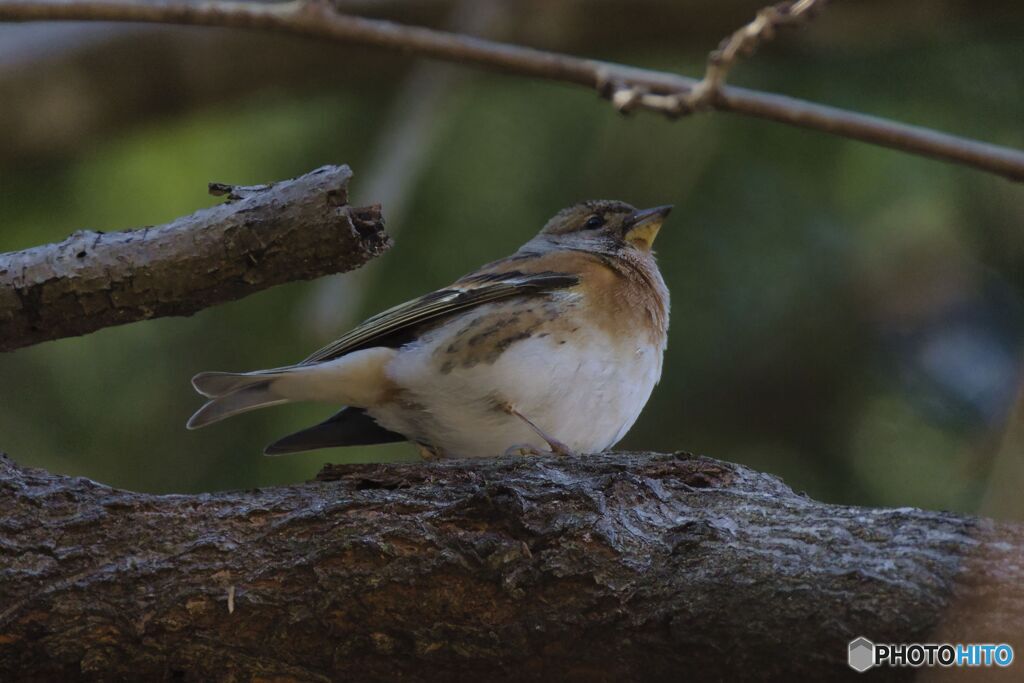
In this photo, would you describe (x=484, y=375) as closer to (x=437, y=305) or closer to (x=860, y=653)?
(x=437, y=305)

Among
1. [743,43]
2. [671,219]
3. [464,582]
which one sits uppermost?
[671,219]

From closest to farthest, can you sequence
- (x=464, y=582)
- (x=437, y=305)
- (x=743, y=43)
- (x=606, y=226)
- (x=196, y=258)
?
(x=464, y=582) → (x=743, y=43) → (x=196, y=258) → (x=437, y=305) → (x=606, y=226)

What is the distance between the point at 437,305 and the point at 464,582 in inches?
80.8

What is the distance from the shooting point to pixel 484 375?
4.81 meters

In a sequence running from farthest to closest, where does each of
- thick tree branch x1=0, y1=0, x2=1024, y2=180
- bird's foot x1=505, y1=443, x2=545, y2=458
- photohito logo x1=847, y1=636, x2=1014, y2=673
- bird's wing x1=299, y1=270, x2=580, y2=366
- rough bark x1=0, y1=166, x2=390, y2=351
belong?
bird's wing x1=299, y1=270, x2=580, y2=366
bird's foot x1=505, y1=443, x2=545, y2=458
rough bark x1=0, y1=166, x2=390, y2=351
thick tree branch x1=0, y1=0, x2=1024, y2=180
photohito logo x1=847, y1=636, x2=1014, y2=673

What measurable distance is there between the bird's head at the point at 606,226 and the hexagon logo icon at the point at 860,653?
128 inches

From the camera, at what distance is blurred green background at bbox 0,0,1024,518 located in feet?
Answer: 22.5

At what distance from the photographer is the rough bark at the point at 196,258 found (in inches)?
141

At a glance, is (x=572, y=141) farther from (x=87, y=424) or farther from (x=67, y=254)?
(x=67, y=254)

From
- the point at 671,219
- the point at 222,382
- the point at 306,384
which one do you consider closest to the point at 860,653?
the point at 306,384

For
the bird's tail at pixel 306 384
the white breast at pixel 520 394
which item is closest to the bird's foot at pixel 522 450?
the white breast at pixel 520 394

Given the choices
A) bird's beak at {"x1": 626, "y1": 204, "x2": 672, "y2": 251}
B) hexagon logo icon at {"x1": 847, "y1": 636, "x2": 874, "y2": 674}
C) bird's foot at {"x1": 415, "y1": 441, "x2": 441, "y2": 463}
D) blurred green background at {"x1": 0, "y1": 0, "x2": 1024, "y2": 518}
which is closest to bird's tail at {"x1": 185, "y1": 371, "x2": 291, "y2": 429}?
bird's foot at {"x1": 415, "y1": 441, "x2": 441, "y2": 463}

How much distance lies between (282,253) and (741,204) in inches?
167

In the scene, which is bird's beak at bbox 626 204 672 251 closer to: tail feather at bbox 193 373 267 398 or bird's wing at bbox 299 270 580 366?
bird's wing at bbox 299 270 580 366
